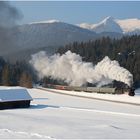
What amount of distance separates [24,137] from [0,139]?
67.4 inches

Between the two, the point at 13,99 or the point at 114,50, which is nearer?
the point at 13,99

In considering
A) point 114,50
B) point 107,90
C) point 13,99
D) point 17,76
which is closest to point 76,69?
point 107,90

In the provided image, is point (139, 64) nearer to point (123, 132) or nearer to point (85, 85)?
point (85, 85)

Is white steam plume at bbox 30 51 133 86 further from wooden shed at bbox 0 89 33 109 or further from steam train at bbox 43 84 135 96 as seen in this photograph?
wooden shed at bbox 0 89 33 109

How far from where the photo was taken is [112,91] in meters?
77.4

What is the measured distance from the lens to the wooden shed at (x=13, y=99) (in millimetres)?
49656

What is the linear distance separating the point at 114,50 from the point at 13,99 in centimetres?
12060

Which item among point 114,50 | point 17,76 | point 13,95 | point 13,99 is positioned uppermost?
point 114,50

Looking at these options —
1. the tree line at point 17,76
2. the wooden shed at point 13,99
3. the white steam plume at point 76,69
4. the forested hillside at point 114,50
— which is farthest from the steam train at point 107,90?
the forested hillside at point 114,50

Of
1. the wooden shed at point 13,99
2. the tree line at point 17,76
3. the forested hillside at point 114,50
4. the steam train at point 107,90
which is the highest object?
the forested hillside at point 114,50

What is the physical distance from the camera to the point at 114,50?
168 m

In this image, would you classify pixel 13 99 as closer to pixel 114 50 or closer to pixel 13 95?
pixel 13 95

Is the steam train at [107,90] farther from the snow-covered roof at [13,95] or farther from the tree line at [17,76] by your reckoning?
the tree line at [17,76]

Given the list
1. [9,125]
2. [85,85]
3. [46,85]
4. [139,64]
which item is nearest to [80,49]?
[139,64]
